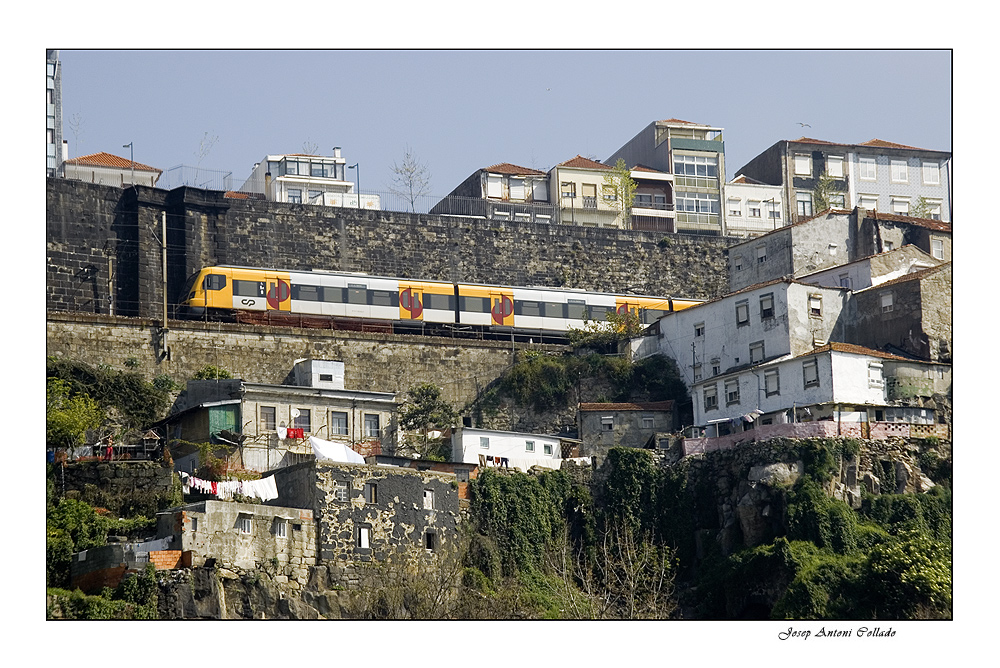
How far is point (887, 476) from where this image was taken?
58219 millimetres

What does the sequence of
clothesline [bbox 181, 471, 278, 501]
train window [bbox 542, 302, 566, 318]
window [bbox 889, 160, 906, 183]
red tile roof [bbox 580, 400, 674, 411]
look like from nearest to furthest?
clothesline [bbox 181, 471, 278, 501], red tile roof [bbox 580, 400, 674, 411], train window [bbox 542, 302, 566, 318], window [bbox 889, 160, 906, 183]

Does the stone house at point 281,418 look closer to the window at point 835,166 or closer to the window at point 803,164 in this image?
the window at point 803,164

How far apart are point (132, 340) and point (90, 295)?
528 cm

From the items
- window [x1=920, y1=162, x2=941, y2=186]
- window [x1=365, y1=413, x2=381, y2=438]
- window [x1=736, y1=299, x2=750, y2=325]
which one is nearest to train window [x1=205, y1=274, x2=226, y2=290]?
window [x1=365, y1=413, x2=381, y2=438]

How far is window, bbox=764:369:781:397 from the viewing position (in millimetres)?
61938

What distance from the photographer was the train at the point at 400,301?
226 ft

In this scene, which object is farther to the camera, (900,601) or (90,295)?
(90,295)

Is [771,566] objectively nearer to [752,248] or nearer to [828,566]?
Result: [828,566]

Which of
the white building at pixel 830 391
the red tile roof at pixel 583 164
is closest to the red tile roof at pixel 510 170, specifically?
the red tile roof at pixel 583 164

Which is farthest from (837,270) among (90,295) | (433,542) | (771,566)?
(90,295)

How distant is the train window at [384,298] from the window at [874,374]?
19.1 metres

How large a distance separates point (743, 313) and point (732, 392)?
12.7ft

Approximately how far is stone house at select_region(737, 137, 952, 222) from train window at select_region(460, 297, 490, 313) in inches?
1025

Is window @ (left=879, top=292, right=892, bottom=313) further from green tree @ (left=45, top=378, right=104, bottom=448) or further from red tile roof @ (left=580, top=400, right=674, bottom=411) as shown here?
green tree @ (left=45, top=378, right=104, bottom=448)
